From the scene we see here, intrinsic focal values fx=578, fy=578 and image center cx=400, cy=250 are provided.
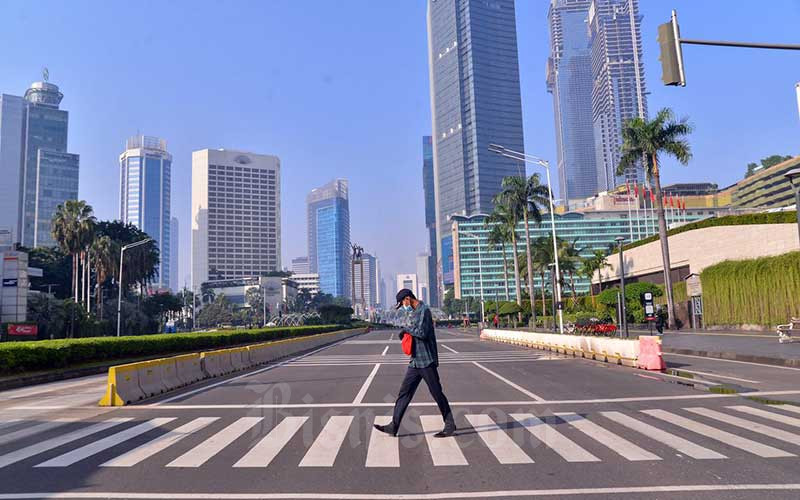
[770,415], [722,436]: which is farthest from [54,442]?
[770,415]

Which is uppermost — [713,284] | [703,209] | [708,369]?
[703,209]

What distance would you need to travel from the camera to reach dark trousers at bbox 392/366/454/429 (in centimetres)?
747

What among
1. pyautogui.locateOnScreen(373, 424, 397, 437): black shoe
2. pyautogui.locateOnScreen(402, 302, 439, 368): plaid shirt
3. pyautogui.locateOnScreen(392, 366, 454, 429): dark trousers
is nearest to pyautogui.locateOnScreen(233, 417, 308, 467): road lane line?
pyautogui.locateOnScreen(373, 424, 397, 437): black shoe

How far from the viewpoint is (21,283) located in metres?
45.6

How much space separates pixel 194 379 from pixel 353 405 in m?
6.62

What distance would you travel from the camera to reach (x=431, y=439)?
7.57 metres

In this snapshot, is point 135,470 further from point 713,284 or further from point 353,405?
point 713,284

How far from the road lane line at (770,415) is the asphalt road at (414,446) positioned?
1.0 inches

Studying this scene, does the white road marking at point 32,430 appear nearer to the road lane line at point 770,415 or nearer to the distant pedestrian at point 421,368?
the distant pedestrian at point 421,368

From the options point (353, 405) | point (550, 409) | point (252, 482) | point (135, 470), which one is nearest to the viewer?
point (252, 482)

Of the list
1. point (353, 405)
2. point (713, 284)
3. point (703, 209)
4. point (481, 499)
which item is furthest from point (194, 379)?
point (703, 209)

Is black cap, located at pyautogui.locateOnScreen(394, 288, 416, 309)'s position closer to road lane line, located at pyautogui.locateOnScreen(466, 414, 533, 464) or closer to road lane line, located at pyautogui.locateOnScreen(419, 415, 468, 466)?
road lane line, located at pyautogui.locateOnScreen(419, 415, 468, 466)

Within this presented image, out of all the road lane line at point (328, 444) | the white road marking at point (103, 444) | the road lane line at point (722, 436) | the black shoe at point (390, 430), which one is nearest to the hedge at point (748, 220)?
the road lane line at point (722, 436)

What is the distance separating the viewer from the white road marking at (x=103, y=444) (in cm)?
665
